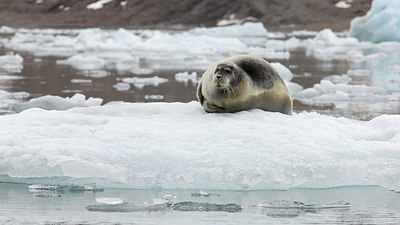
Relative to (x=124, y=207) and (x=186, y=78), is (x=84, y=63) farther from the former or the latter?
(x=124, y=207)

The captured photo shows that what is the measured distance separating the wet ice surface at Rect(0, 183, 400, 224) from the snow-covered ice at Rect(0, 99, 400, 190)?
0.26 ft

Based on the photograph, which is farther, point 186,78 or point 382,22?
point 382,22

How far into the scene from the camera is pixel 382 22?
90.9 feet

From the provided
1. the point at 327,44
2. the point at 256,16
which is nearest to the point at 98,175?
the point at 327,44

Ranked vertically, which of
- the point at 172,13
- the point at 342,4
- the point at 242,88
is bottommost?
the point at 242,88

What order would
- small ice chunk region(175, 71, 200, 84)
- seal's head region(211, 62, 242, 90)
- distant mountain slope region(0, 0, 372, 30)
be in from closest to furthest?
seal's head region(211, 62, 242, 90) → small ice chunk region(175, 71, 200, 84) → distant mountain slope region(0, 0, 372, 30)

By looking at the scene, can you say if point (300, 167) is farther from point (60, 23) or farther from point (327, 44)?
point (60, 23)

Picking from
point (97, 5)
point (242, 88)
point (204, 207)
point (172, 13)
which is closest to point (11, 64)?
point (242, 88)

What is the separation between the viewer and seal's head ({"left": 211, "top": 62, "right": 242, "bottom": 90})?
196 inches

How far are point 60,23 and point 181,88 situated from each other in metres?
70.6

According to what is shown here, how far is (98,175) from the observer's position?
13.2 ft

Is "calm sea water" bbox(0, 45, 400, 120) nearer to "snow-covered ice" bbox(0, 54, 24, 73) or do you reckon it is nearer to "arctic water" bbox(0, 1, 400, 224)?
"snow-covered ice" bbox(0, 54, 24, 73)

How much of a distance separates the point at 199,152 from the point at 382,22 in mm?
24987

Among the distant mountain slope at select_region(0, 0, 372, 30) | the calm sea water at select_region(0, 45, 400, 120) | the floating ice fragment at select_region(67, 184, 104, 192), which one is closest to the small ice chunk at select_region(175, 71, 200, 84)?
the calm sea water at select_region(0, 45, 400, 120)
